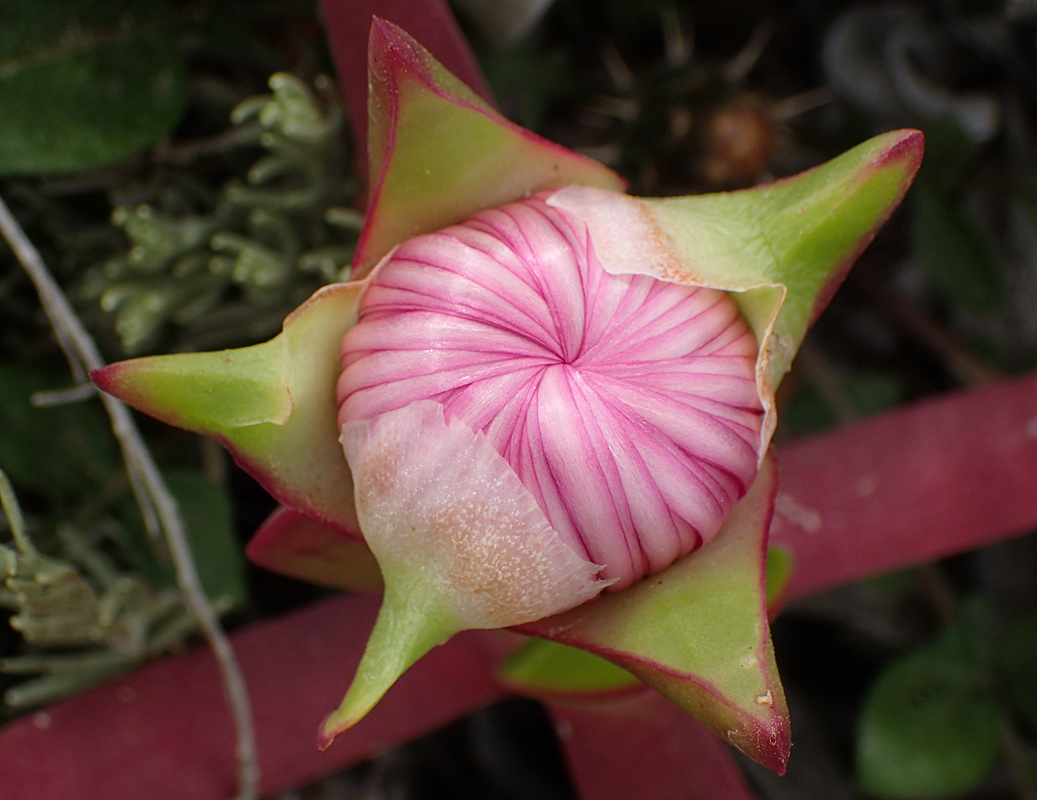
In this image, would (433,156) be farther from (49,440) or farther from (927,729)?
(927,729)

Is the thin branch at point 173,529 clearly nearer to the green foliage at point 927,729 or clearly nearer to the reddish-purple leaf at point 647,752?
the reddish-purple leaf at point 647,752

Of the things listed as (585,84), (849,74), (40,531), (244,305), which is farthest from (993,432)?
(40,531)

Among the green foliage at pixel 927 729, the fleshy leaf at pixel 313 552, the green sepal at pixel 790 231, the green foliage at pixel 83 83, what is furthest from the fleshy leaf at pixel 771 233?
the green foliage at pixel 927 729

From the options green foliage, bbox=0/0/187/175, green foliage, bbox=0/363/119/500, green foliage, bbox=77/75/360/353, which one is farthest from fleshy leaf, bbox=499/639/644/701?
green foliage, bbox=0/0/187/175

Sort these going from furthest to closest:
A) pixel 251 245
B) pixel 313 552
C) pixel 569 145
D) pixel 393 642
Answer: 1. pixel 569 145
2. pixel 251 245
3. pixel 313 552
4. pixel 393 642

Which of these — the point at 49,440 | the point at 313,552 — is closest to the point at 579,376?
the point at 313,552

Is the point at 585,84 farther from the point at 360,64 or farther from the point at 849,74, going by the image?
the point at 360,64
